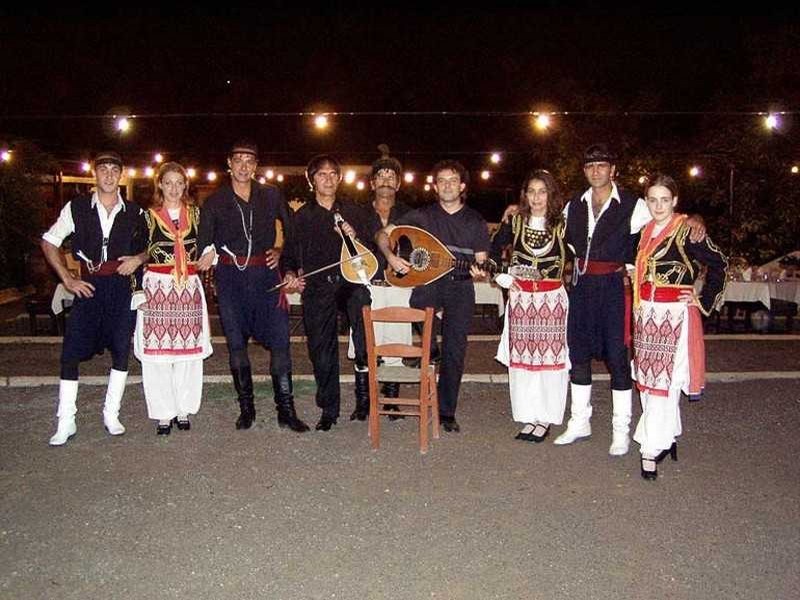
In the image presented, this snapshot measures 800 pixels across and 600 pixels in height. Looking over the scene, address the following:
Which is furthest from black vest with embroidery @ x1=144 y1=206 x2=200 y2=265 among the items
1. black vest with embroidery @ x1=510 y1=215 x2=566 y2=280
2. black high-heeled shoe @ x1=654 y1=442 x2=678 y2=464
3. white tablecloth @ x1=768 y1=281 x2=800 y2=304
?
white tablecloth @ x1=768 y1=281 x2=800 y2=304

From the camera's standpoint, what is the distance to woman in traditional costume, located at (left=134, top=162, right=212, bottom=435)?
526 cm

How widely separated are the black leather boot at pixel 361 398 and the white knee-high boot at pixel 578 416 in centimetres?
152

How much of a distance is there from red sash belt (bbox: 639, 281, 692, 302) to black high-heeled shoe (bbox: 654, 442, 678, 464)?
954mm

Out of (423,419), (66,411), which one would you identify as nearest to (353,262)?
(423,419)

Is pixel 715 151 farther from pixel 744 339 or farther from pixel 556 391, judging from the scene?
pixel 556 391

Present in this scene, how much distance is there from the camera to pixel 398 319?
203 inches

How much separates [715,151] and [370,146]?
36.9ft

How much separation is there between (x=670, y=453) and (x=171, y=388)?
11.6 feet

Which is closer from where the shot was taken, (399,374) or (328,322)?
(399,374)

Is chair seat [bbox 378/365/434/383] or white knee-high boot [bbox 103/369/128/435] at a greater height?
chair seat [bbox 378/365/434/383]

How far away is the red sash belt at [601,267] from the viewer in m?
4.89

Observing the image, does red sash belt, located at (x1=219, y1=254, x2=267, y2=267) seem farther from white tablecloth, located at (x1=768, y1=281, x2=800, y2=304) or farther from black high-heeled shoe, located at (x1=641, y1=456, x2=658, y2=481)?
white tablecloth, located at (x1=768, y1=281, x2=800, y2=304)

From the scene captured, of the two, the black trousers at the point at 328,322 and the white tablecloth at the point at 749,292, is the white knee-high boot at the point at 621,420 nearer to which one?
the black trousers at the point at 328,322

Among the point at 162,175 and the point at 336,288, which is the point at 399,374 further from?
the point at 162,175
